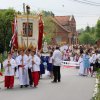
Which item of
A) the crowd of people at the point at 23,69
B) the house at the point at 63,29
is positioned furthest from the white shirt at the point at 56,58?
the house at the point at 63,29

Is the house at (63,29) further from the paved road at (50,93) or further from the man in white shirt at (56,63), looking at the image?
the paved road at (50,93)

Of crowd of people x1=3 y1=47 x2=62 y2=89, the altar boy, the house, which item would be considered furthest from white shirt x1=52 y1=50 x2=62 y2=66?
the house

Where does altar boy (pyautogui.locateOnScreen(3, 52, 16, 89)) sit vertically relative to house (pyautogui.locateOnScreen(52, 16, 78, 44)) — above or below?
below

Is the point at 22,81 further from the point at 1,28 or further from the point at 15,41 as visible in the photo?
the point at 1,28

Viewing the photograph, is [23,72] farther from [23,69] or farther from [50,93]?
[50,93]

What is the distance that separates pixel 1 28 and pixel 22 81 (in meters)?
23.5

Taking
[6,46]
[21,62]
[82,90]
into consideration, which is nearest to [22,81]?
[21,62]

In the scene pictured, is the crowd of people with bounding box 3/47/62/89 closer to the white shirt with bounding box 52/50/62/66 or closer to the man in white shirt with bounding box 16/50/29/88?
the man in white shirt with bounding box 16/50/29/88

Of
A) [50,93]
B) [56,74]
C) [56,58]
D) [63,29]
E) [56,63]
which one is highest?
[63,29]

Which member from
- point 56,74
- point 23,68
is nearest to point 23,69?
point 23,68

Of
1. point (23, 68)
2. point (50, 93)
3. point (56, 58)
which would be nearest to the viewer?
point (50, 93)

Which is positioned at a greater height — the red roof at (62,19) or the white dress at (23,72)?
the red roof at (62,19)

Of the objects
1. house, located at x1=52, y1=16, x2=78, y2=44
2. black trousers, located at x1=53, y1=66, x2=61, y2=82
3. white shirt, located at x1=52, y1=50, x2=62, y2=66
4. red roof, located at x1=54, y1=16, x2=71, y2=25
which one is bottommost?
black trousers, located at x1=53, y1=66, x2=61, y2=82

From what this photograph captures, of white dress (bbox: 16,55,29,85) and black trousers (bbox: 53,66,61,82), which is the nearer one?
white dress (bbox: 16,55,29,85)
